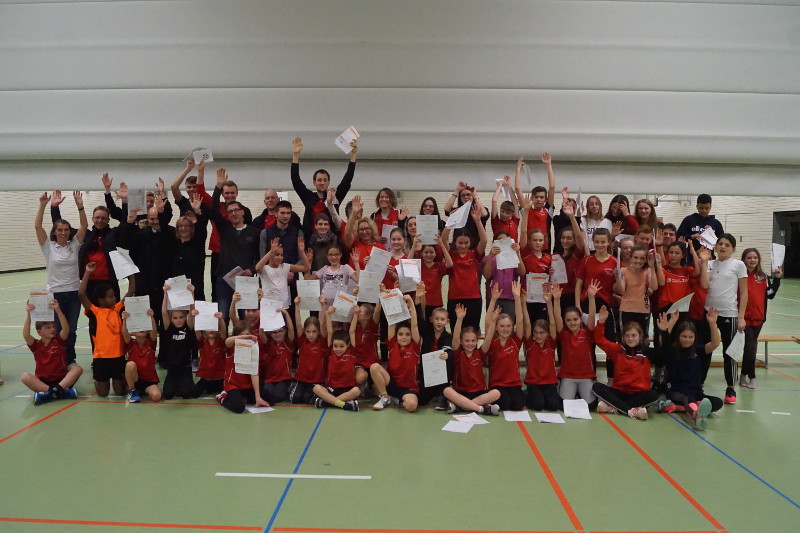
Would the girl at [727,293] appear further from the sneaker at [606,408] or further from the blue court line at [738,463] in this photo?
the sneaker at [606,408]

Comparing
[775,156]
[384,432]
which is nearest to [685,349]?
[775,156]

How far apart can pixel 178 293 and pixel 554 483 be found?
13.8 ft

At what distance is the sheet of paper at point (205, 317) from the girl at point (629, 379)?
4.16m

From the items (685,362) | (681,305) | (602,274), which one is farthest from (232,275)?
(685,362)

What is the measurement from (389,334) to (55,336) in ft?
12.5

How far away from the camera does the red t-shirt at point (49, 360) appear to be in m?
5.08

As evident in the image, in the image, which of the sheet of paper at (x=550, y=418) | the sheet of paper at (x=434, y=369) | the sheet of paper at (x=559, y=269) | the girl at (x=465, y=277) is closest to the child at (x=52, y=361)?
the sheet of paper at (x=434, y=369)

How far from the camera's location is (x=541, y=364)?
4973 mm

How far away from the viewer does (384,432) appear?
13.7 ft

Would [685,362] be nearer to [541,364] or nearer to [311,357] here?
[541,364]

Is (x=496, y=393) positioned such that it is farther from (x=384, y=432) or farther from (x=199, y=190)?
(x=199, y=190)

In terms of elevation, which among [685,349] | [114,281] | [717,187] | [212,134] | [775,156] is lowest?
[685,349]

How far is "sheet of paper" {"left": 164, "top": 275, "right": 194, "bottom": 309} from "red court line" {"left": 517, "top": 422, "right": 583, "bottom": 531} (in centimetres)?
378

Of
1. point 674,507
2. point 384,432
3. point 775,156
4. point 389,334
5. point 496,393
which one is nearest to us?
point 674,507
